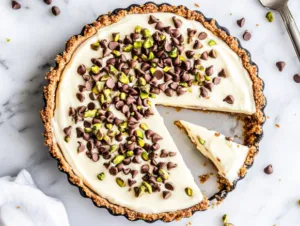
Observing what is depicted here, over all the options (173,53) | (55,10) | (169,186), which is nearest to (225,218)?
(169,186)

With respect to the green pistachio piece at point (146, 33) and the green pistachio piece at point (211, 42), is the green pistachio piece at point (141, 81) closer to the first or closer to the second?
the green pistachio piece at point (146, 33)

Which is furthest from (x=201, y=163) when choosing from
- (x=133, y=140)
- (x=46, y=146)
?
(x=46, y=146)

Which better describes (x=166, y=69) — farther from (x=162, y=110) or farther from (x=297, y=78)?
(x=297, y=78)

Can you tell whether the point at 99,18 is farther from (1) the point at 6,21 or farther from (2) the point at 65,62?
(1) the point at 6,21

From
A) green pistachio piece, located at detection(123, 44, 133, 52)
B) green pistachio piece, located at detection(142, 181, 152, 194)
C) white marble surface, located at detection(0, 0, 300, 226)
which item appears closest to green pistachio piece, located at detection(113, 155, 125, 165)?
green pistachio piece, located at detection(142, 181, 152, 194)

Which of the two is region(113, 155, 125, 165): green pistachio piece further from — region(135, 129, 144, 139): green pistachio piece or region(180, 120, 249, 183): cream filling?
region(180, 120, 249, 183): cream filling
